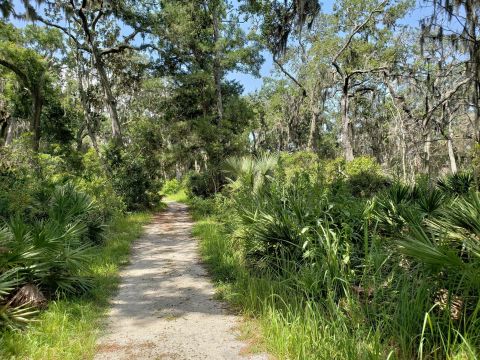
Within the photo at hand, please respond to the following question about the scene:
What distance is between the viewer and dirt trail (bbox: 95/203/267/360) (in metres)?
4.06

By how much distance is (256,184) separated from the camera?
10.6 m

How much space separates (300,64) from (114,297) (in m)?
23.5

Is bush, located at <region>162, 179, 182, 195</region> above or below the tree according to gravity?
below

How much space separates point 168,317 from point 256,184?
5996mm

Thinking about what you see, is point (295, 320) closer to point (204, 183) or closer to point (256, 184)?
point (256, 184)

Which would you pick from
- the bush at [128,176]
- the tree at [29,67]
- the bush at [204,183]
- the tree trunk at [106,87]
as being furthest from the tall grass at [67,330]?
the tree at [29,67]

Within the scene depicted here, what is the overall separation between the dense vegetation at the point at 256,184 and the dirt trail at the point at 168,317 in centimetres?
31

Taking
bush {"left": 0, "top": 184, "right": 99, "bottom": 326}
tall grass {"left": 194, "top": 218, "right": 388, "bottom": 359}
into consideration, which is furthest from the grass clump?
bush {"left": 0, "top": 184, "right": 99, "bottom": 326}

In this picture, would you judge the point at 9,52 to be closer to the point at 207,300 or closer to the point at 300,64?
the point at 300,64

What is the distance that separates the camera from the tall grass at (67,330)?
3.76 m

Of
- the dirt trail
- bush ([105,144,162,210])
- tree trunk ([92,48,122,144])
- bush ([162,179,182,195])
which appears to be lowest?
the dirt trail

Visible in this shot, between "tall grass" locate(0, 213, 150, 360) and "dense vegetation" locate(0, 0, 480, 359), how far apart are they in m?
0.03

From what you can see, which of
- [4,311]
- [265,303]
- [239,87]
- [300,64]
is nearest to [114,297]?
[4,311]

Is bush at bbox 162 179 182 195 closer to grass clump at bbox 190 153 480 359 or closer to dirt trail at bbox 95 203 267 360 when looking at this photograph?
dirt trail at bbox 95 203 267 360
